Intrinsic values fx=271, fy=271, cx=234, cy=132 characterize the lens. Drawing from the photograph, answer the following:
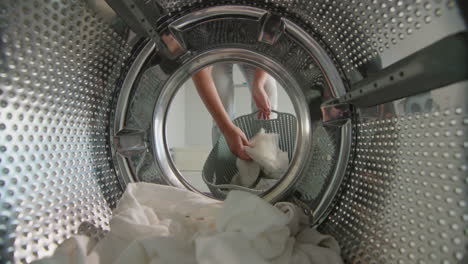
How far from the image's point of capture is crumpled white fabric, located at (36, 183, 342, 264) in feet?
1.17

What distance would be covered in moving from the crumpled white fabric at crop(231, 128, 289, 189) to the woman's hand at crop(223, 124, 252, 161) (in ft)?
0.07

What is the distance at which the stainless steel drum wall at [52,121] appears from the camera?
383 mm

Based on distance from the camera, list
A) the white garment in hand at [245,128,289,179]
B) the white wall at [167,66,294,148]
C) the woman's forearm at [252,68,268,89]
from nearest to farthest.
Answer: the white garment in hand at [245,128,289,179]
the woman's forearm at [252,68,268,89]
the white wall at [167,66,294,148]

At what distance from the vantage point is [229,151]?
0.95 meters

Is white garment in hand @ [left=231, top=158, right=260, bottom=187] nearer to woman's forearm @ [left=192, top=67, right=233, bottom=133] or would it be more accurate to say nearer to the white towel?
the white towel

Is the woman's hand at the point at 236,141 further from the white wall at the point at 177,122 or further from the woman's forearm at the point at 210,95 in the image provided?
the white wall at the point at 177,122

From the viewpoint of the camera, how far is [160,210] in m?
0.52

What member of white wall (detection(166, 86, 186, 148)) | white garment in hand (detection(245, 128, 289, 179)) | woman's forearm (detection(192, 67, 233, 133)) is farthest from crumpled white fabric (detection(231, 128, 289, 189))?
white wall (detection(166, 86, 186, 148))

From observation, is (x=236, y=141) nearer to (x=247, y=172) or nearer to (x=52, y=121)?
(x=247, y=172)

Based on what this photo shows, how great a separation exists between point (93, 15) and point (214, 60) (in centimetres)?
28

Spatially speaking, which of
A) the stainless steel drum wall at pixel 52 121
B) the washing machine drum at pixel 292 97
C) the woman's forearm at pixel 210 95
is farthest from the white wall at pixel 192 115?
the stainless steel drum wall at pixel 52 121

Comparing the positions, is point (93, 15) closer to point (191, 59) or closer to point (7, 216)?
point (191, 59)

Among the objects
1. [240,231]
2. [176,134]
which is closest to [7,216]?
[240,231]

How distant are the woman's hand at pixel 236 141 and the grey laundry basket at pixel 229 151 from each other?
0.03 meters
